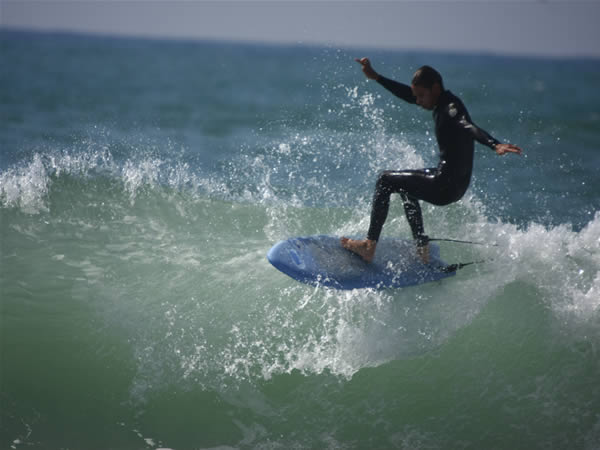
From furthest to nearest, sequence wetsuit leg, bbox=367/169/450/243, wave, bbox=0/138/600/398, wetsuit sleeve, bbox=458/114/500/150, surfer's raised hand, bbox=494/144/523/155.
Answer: wave, bbox=0/138/600/398, wetsuit leg, bbox=367/169/450/243, wetsuit sleeve, bbox=458/114/500/150, surfer's raised hand, bbox=494/144/523/155

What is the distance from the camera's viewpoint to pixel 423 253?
5.02 metres

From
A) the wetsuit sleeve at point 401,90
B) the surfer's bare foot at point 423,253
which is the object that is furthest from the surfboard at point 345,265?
the wetsuit sleeve at point 401,90

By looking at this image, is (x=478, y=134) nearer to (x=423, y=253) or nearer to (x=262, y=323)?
(x=423, y=253)

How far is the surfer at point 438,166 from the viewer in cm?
438

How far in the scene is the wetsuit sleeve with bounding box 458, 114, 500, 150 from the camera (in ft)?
13.5

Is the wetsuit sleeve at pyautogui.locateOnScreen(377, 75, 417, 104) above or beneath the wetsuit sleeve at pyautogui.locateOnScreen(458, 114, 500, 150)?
above

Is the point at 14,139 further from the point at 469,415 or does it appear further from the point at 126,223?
the point at 469,415

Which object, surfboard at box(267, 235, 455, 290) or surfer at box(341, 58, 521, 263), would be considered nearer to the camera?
surfer at box(341, 58, 521, 263)

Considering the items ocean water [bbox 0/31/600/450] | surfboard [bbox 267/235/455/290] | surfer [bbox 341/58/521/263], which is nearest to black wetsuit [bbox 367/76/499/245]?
surfer [bbox 341/58/521/263]

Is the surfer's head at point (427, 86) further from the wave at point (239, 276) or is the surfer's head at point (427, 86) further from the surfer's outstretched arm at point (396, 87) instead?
the wave at point (239, 276)

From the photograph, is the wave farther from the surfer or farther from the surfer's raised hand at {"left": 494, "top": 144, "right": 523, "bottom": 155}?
the surfer's raised hand at {"left": 494, "top": 144, "right": 523, "bottom": 155}

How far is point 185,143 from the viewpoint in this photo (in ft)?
42.9

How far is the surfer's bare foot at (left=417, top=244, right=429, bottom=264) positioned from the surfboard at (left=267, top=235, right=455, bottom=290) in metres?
0.03

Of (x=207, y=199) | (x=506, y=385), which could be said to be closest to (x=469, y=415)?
(x=506, y=385)
